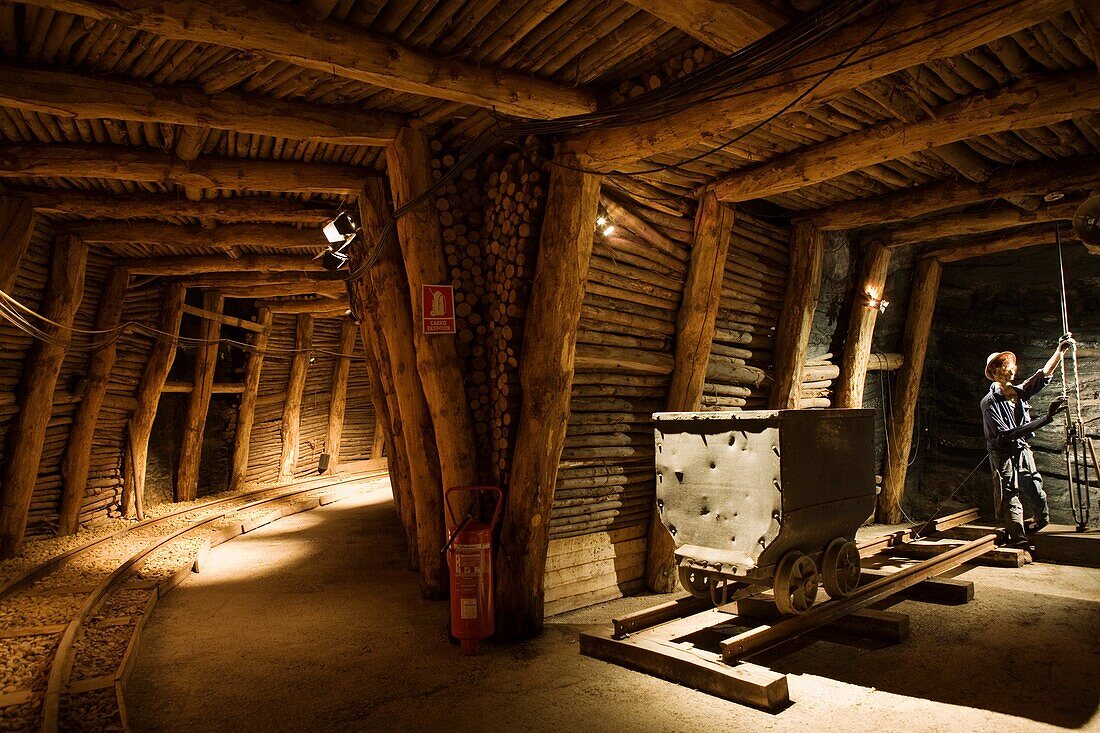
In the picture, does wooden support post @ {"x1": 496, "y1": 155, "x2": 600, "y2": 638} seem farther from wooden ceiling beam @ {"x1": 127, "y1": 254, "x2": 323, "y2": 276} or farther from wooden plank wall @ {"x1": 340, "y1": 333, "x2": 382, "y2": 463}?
wooden plank wall @ {"x1": 340, "y1": 333, "x2": 382, "y2": 463}

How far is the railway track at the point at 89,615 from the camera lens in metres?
3.90

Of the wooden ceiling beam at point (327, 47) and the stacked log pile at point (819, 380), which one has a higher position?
the wooden ceiling beam at point (327, 47)

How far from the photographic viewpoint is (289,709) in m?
4.10

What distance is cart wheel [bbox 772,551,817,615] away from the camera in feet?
14.8

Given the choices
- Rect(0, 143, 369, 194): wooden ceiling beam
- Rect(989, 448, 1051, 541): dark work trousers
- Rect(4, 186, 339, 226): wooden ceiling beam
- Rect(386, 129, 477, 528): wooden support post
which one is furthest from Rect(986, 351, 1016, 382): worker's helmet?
Rect(4, 186, 339, 226): wooden ceiling beam

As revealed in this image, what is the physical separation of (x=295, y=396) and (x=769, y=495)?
11.8 m

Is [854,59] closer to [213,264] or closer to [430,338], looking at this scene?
[430,338]

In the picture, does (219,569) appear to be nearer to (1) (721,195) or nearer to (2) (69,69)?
(2) (69,69)

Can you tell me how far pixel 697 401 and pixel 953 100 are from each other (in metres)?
3.36

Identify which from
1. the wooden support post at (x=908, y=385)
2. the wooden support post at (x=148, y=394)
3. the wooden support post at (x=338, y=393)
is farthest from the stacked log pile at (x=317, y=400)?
the wooden support post at (x=908, y=385)

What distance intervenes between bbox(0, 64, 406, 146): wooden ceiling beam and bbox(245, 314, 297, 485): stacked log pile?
867 centimetres

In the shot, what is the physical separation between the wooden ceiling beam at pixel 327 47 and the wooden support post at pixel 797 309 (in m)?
4.08

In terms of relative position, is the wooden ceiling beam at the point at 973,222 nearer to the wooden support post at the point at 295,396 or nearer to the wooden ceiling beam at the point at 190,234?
the wooden ceiling beam at the point at 190,234

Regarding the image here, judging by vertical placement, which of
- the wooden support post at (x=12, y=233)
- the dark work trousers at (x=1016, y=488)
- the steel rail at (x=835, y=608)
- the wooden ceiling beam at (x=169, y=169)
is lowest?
the steel rail at (x=835, y=608)
